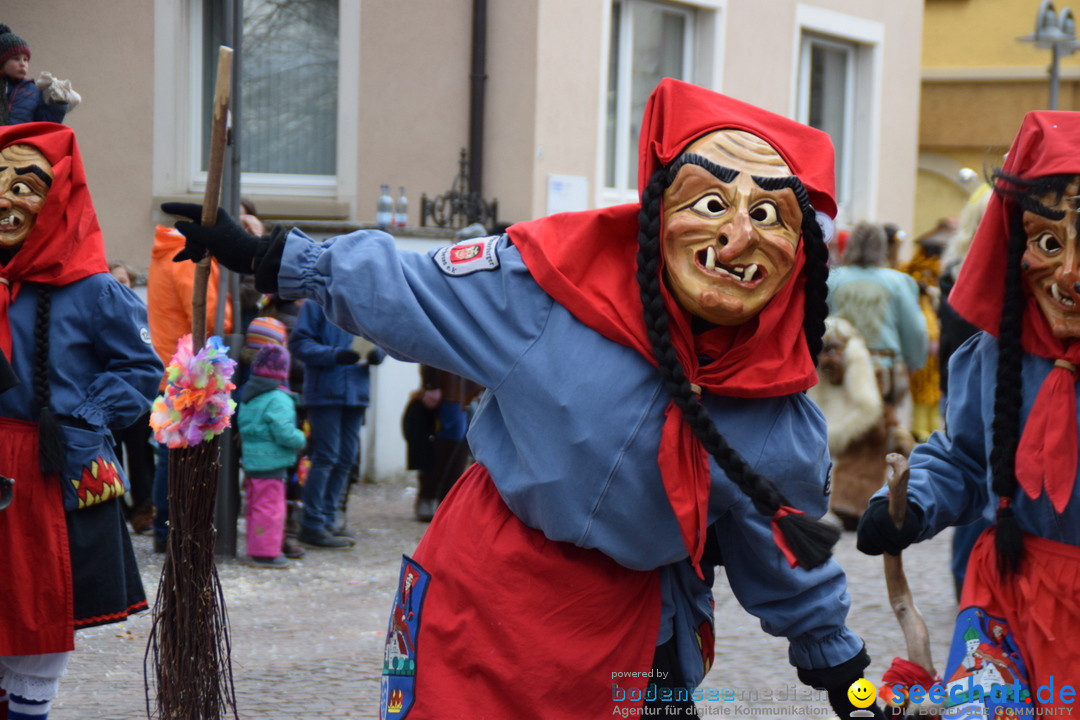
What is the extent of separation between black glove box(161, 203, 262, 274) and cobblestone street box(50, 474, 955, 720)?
7.88 feet

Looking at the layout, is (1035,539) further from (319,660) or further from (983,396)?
(319,660)

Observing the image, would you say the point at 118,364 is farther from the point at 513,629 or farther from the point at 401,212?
the point at 401,212

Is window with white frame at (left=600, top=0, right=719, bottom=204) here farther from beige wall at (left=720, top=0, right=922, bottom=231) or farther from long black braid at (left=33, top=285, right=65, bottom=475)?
long black braid at (left=33, top=285, right=65, bottom=475)

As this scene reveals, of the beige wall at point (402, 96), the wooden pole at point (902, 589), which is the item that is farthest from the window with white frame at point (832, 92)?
the wooden pole at point (902, 589)

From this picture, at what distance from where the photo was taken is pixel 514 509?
2811 mm

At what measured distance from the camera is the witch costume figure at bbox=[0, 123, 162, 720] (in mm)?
3971

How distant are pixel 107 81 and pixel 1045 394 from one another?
7.87 m

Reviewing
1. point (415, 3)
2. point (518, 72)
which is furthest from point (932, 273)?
point (415, 3)

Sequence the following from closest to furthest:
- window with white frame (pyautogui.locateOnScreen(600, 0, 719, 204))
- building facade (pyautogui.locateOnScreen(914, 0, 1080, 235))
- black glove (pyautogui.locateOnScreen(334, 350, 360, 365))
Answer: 1. black glove (pyautogui.locateOnScreen(334, 350, 360, 365))
2. window with white frame (pyautogui.locateOnScreen(600, 0, 719, 204))
3. building facade (pyautogui.locateOnScreen(914, 0, 1080, 235))

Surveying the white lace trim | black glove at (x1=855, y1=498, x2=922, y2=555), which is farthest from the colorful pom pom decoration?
black glove at (x1=855, y1=498, x2=922, y2=555)

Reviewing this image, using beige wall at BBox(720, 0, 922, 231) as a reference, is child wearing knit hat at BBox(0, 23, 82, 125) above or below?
below

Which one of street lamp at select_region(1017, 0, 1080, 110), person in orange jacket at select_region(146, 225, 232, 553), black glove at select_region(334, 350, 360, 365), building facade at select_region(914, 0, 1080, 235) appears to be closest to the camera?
person in orange jacket at select_region(146, 225, 232, 553)

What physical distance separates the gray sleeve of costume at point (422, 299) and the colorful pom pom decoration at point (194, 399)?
67 cm

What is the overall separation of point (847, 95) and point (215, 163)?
1211cm
